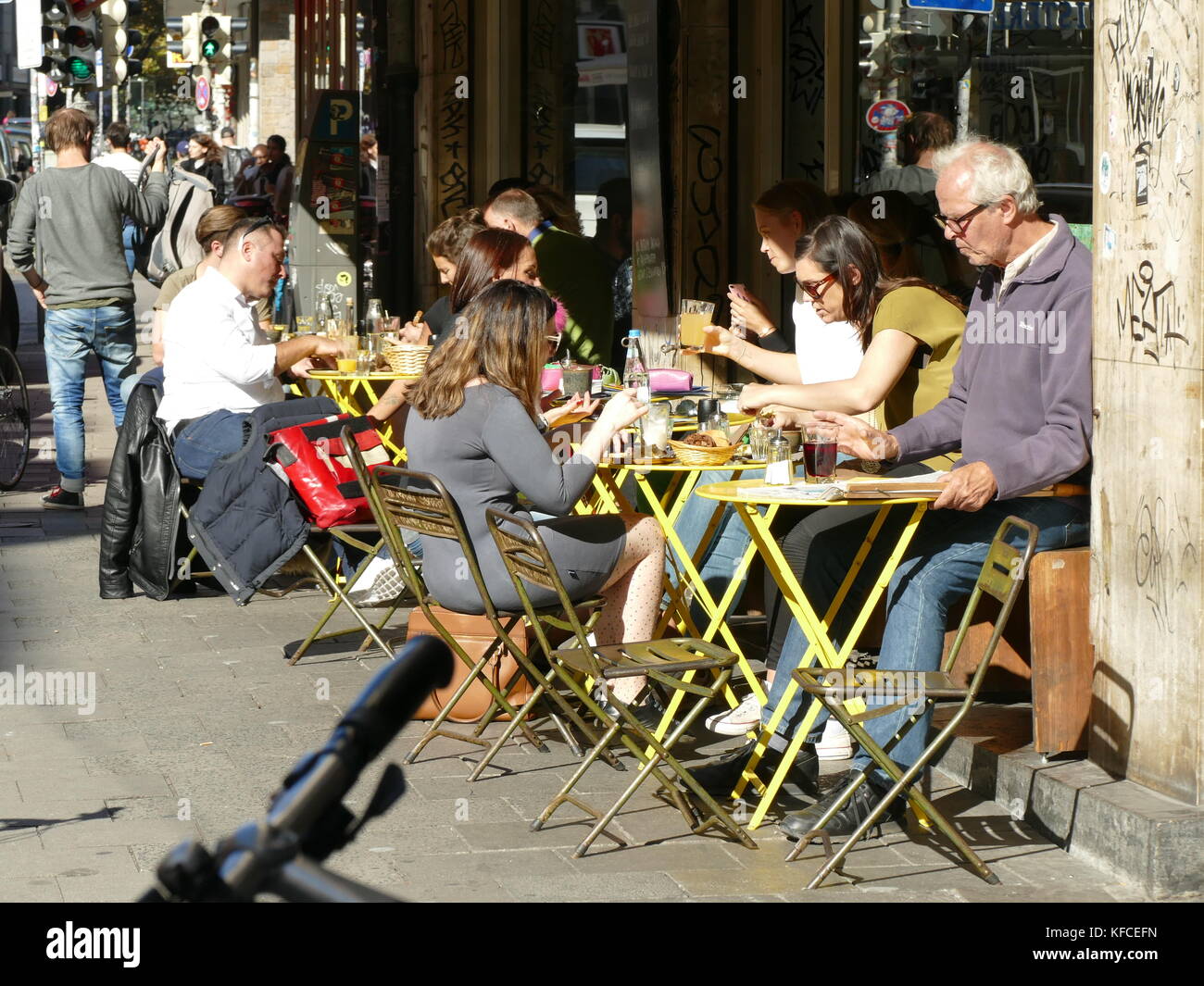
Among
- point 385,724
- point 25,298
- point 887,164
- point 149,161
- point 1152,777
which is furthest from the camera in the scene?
point 25,298

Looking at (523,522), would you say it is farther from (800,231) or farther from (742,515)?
(800,231)

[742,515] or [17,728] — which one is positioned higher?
[742,515]

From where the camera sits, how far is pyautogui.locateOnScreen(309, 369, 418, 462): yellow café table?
8.09 m

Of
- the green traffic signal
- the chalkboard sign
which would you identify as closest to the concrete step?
the chalkboard sign

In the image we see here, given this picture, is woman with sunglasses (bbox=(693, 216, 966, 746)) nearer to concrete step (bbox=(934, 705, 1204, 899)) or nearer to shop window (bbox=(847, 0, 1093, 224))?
concrete step (bbox=(934, 705, 1204, 899))

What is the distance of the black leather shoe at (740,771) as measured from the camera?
4.90m

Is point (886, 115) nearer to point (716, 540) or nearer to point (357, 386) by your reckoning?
point (357, 386)

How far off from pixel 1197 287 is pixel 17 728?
386 centimetres

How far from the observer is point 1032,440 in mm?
4652

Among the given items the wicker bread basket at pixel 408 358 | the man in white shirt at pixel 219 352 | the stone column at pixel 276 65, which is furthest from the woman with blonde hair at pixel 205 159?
the man in white shirt at pixel 219 352

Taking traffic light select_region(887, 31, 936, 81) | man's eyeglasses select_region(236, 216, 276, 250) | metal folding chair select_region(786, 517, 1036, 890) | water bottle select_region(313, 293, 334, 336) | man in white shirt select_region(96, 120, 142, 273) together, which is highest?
man in white shirt select_region(96, 120, 142, 273)

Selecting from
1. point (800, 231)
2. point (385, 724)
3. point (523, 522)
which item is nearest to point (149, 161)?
point (800, 231)

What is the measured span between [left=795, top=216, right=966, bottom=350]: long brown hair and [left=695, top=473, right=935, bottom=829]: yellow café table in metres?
1.05

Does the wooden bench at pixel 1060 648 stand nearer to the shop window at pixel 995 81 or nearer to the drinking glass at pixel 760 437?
the drinking glass at pixel 760 437
